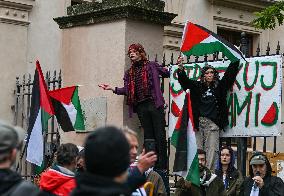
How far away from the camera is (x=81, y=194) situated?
394cm

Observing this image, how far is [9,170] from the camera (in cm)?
485

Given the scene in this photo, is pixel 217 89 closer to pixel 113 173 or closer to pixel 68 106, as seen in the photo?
pixel 68 106

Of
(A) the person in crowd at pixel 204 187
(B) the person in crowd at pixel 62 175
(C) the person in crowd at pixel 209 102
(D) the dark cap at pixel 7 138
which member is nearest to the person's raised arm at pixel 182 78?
(C) the person in crowd at pixel 209 102

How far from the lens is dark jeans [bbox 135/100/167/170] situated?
33.8ft

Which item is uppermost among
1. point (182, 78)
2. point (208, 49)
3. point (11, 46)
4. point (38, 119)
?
Result: point (11, 46)

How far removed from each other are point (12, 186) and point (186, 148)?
16.3ft

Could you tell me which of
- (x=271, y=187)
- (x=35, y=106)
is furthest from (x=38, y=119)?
(x=271, y=187)

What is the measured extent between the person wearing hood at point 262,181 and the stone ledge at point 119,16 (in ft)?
8.44

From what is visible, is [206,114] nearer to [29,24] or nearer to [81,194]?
[81,194]

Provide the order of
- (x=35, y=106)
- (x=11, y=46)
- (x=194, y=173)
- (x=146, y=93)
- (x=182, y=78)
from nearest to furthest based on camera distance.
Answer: (x=194, y=173) < (x=146, y=93) < (x=182, y=78) < (x=35, y=106) < (x=11, y=46)

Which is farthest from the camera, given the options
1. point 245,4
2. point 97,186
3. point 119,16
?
point 245,4

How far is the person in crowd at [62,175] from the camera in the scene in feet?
22.2

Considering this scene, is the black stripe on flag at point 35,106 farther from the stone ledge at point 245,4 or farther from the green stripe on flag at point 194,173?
the stone ledge at point 245,4

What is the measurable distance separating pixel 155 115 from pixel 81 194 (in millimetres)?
6377
